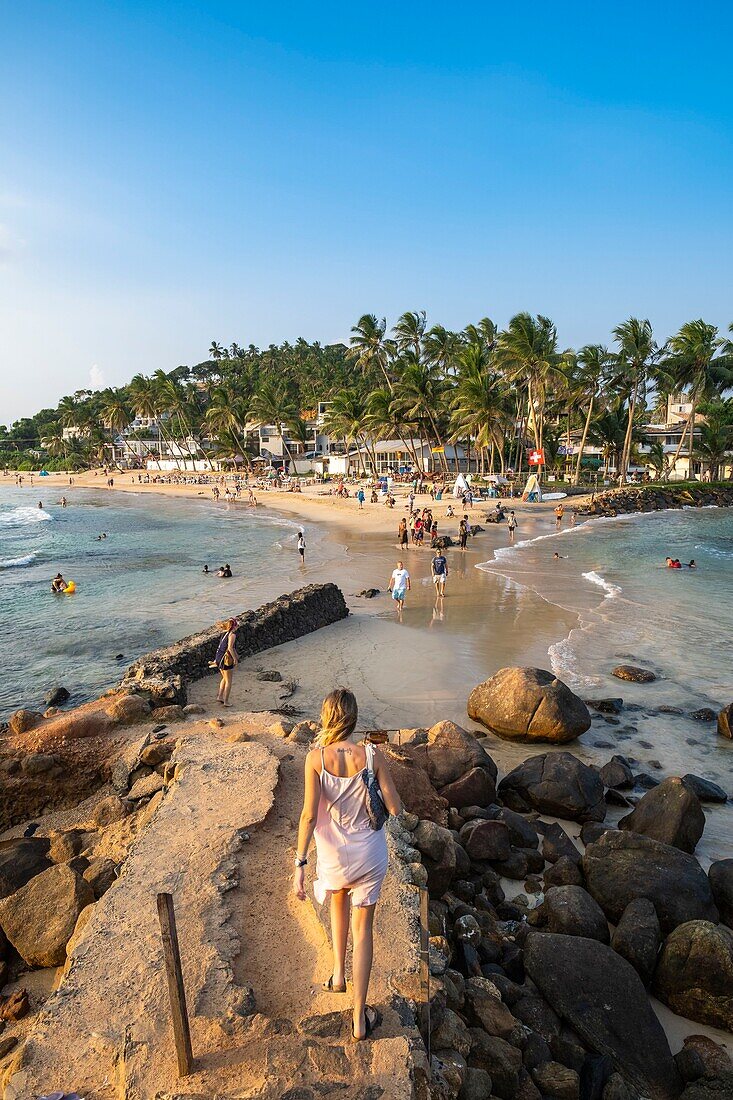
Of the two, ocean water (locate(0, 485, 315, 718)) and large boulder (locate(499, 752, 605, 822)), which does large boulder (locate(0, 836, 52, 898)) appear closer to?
large boulder (locate(499, 752, 605, 822))

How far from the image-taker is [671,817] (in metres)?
6.87

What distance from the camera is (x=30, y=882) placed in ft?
18.2

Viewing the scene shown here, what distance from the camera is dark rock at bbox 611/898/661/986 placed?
204 inches

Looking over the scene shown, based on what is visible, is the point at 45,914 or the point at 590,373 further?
the point at 590,373

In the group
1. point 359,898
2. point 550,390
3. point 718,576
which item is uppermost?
point 550,390

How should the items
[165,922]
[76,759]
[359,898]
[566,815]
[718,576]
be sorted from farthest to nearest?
[718,576], [76,759], [566,815], [359,898], [165,922]

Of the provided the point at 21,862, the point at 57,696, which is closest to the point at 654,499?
the point at 57,696

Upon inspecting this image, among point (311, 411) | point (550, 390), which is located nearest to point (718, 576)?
point (550, 390)

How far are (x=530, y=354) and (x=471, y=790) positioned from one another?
45.9 meters

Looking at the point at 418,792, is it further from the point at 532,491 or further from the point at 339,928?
the point at 532,491

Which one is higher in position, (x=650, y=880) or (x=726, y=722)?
(x=650, y=880)

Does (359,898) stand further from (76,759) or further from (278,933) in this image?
(76,759)

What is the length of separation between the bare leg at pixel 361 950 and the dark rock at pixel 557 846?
3.80 m

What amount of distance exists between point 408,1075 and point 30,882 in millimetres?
3900
